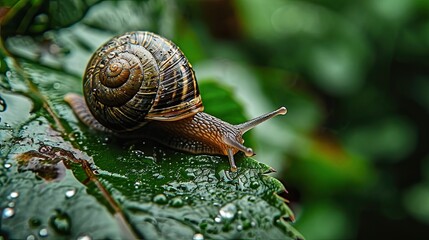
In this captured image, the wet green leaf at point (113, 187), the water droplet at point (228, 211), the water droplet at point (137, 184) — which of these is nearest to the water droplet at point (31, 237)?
the wet green leaf at point (113, 187)

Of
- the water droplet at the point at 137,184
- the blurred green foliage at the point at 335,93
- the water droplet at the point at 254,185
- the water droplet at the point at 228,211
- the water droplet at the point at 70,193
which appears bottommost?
the water droplet at the point at 70,193

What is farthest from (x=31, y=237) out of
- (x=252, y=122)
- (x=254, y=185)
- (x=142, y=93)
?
(x=252, y=122)

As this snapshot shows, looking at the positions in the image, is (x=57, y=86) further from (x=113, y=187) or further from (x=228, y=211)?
(x=228, y=211)

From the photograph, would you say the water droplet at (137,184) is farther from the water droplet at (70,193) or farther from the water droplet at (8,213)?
the water droplet at (8,213)

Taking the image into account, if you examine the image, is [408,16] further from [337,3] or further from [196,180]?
[196,180]

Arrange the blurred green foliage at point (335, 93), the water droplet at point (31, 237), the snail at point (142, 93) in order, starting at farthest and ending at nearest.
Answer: the blurred green foliage at point (335, 93), the snail at point (142, 93), the water droplet at point (31, 237)

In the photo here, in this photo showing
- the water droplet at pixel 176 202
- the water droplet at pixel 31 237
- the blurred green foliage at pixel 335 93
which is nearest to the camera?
the water droplet at pixel 31 237

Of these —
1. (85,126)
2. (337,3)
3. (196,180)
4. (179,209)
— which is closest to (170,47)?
(85,126)
